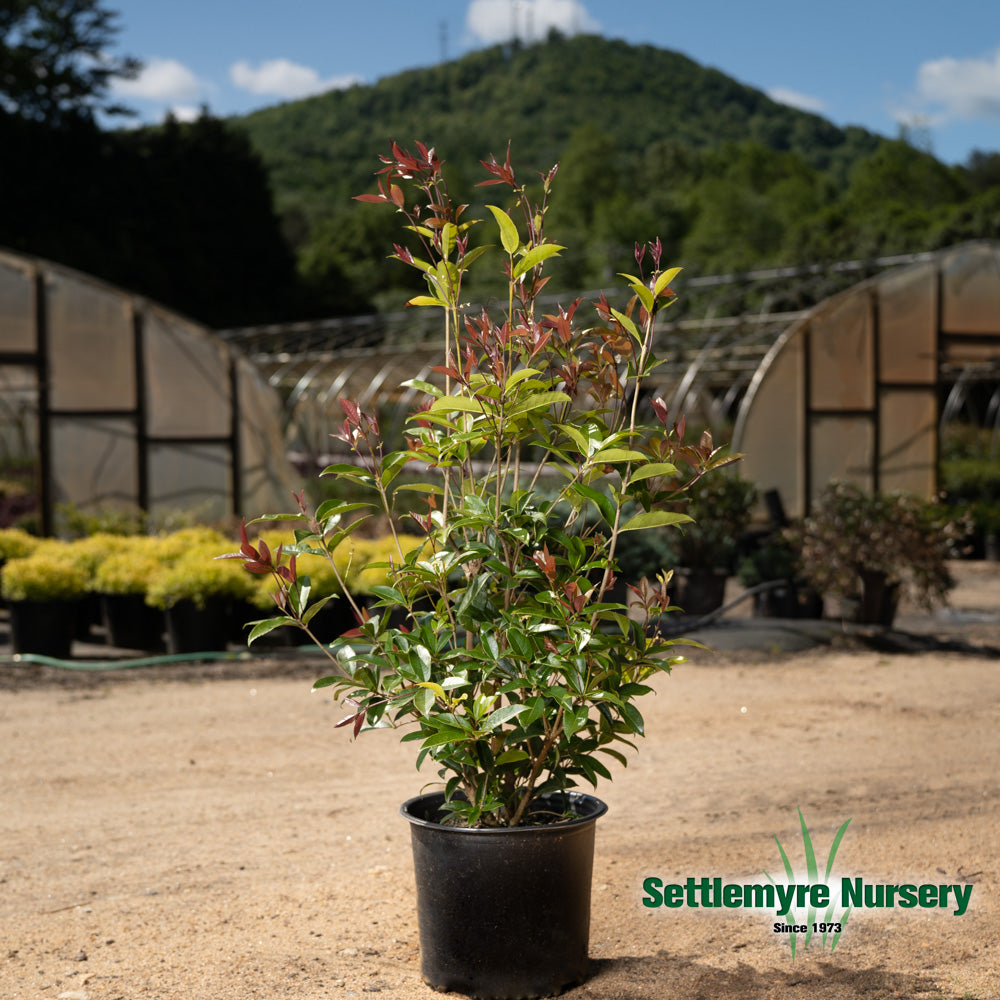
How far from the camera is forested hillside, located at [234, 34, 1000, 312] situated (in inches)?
1288

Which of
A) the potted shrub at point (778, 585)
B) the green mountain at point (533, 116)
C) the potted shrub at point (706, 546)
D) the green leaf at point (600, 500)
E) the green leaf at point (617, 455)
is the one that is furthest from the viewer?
the green mountain at point (533, 116)

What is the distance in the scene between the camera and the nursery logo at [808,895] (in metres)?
3.03

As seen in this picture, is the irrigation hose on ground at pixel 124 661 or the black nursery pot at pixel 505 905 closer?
the black nursery pot at pixel 505 905

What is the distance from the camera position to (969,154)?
69.8 metres

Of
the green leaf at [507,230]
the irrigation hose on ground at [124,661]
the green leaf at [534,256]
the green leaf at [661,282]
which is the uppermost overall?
the green leaf at [507,230]

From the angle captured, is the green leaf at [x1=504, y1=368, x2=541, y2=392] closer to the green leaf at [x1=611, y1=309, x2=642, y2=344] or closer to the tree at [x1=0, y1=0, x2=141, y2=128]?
the green leaf at [x1=611, y1=309, x2=642, y2=344]

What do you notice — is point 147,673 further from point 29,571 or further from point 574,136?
point 574,136

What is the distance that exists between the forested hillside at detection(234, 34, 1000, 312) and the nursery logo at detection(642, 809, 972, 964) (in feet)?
74.7

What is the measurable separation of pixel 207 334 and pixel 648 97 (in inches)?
2135

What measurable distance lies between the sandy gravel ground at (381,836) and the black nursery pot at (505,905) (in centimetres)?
12

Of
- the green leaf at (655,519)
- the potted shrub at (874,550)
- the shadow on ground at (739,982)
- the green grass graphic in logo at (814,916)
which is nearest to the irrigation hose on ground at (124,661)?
the potted shrub at (874,550)

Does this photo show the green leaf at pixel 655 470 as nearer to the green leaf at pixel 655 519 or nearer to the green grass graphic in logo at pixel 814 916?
the green leaf at pixel 655 519

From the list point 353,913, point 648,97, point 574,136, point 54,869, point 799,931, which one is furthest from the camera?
point 648,97

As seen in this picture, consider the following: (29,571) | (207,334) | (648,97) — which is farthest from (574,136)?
(29,571)
